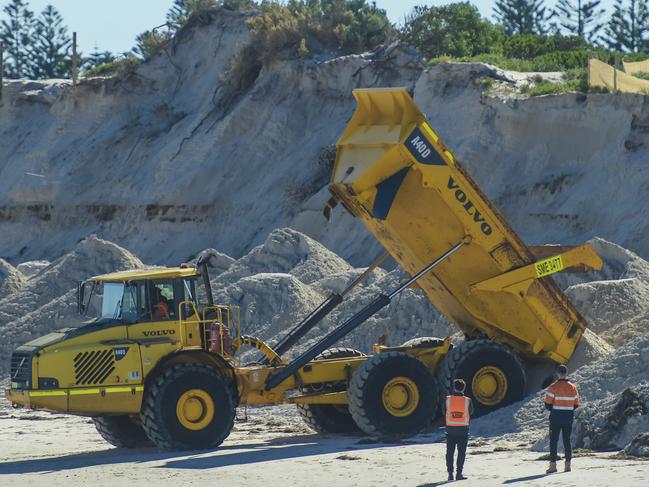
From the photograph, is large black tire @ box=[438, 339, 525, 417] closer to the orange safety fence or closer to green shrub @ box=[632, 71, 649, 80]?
the orange safety fence

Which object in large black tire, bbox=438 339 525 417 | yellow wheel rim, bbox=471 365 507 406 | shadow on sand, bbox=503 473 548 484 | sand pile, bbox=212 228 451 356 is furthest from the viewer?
sand pile, bbox=212 228 451 356

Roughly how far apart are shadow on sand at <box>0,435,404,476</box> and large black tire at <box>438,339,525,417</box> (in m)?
1.51

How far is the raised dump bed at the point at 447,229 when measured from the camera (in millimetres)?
18969

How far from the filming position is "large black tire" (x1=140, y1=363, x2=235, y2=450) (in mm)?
18203

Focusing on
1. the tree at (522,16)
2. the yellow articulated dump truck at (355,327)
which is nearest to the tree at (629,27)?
the tree at (522,16)

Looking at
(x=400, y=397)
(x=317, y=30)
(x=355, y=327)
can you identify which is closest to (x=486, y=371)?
(x=400, y=397)

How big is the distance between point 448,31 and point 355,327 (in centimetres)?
2710

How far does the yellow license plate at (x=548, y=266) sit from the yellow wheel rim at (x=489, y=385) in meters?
1.41

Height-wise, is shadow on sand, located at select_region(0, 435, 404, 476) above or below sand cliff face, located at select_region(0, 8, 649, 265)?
below

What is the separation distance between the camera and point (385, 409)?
18.9m

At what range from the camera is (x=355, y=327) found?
1919 centimetres

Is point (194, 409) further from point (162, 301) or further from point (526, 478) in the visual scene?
point (526, 478)

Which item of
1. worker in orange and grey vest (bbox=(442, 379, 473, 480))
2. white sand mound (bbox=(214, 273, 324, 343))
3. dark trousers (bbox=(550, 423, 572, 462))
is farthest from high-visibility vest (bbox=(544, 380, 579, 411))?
white sand mound (bbox=(214, 273, 324, 343))

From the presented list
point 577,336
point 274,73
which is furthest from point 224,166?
point 577,336
